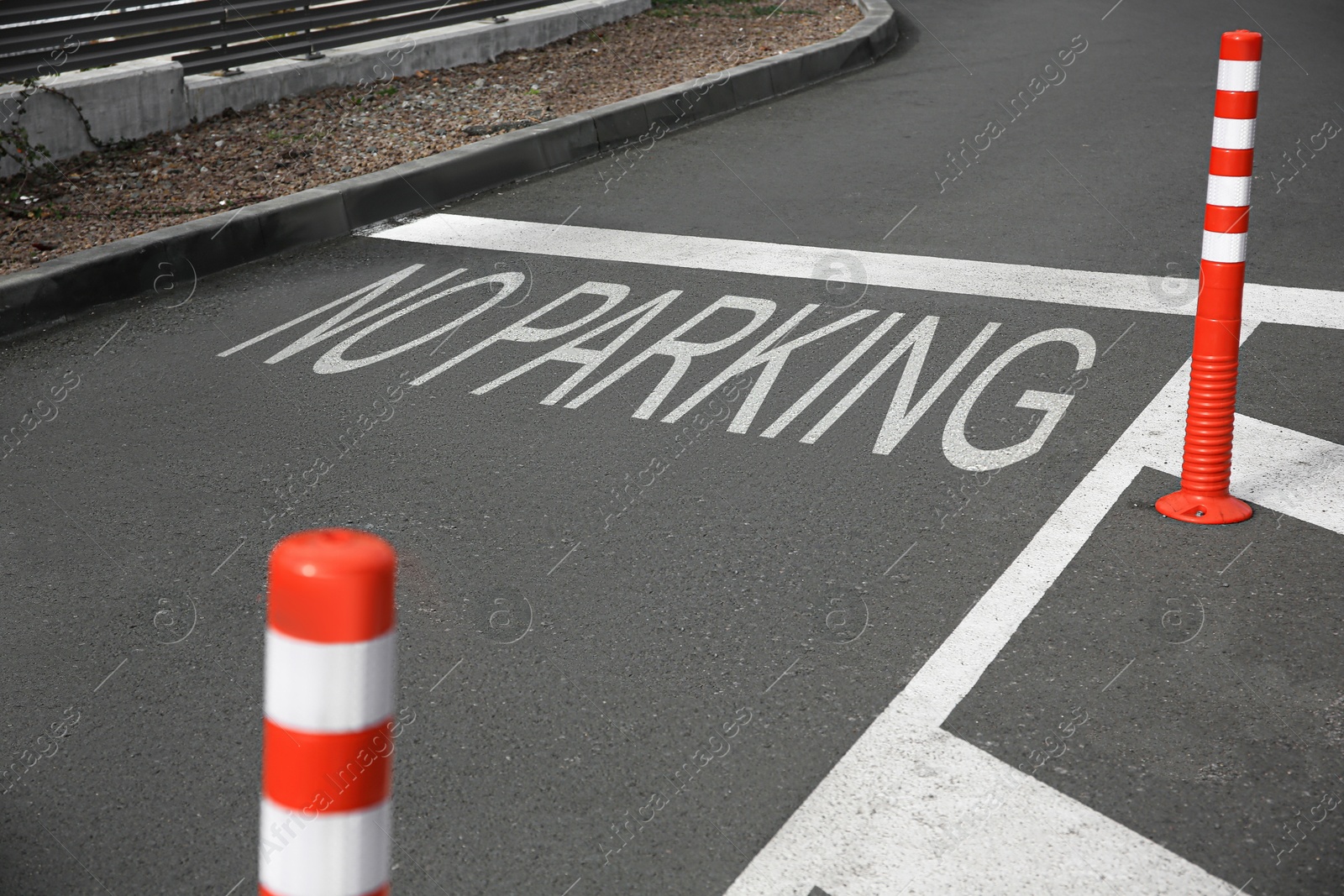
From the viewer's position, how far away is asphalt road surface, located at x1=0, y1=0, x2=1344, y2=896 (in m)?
3.08

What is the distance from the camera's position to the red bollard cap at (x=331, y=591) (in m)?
1.60

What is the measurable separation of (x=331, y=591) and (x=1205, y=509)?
3665mm

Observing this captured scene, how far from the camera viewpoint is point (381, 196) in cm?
845

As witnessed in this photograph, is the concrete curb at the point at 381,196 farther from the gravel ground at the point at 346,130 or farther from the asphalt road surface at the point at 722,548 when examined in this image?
the gravel ground at the point at 346,130

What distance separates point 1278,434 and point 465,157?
5.66 m

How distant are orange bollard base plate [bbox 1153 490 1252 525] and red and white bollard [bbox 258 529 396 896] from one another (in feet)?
11.4

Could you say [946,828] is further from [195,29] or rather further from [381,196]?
[195,29]

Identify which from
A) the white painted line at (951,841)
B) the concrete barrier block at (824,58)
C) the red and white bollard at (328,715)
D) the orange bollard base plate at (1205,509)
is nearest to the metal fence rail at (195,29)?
the concrete barrier block at (824,58)

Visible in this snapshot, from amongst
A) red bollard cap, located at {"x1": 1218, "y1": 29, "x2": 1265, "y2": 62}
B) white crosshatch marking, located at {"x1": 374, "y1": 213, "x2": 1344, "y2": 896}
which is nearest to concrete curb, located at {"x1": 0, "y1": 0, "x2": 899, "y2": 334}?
white crosshatch marking, located at {"x1": 374, "y1": 213, "x2": 1344, "y2": 896}

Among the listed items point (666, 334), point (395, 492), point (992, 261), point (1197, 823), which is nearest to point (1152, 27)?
point (992, 261)

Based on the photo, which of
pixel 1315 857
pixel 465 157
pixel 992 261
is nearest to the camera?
pixel 1315 857

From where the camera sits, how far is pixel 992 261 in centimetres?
732

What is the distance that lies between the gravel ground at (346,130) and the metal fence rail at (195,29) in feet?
1.55

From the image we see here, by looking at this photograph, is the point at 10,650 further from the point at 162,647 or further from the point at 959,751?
the point at 959,751
